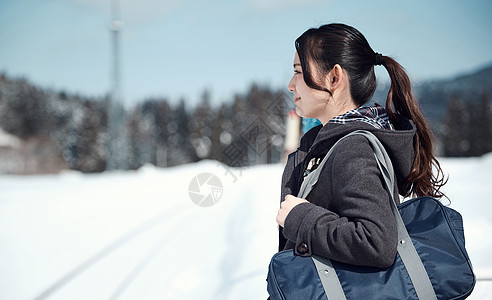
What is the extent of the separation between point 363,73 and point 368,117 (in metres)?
0.15

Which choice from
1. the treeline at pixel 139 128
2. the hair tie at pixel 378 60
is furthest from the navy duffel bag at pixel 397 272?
the treeline at pixel 139 128

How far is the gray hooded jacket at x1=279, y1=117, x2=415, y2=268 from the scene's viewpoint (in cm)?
109

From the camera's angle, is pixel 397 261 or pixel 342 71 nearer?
pixel 397 261

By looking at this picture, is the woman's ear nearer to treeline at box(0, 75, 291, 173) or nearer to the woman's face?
the woman's face

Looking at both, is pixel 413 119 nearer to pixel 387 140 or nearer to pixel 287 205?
pixel 387 140

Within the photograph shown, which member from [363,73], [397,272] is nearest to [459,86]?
[363,73]

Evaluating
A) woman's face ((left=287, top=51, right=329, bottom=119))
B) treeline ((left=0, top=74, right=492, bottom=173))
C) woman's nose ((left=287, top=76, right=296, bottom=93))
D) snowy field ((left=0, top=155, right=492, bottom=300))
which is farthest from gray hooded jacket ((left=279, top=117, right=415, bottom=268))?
treeline ((left=0, top=74, right=492, bottom=173))

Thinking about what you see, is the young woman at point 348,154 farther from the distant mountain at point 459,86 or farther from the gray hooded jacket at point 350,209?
the distant mountain at point 459,86

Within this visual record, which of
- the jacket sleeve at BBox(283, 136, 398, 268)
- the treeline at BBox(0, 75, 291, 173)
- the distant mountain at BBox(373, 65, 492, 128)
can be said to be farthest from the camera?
the distant mountain at BBox(373, 65, 492, 128)

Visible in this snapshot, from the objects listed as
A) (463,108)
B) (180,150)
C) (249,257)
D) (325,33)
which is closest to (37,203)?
(249,257)

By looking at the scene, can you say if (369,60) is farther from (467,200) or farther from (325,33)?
(467,200)

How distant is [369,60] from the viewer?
53.7 inches

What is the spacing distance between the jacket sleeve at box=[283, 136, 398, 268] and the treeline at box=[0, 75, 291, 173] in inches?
1660

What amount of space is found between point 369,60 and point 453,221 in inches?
22.3
